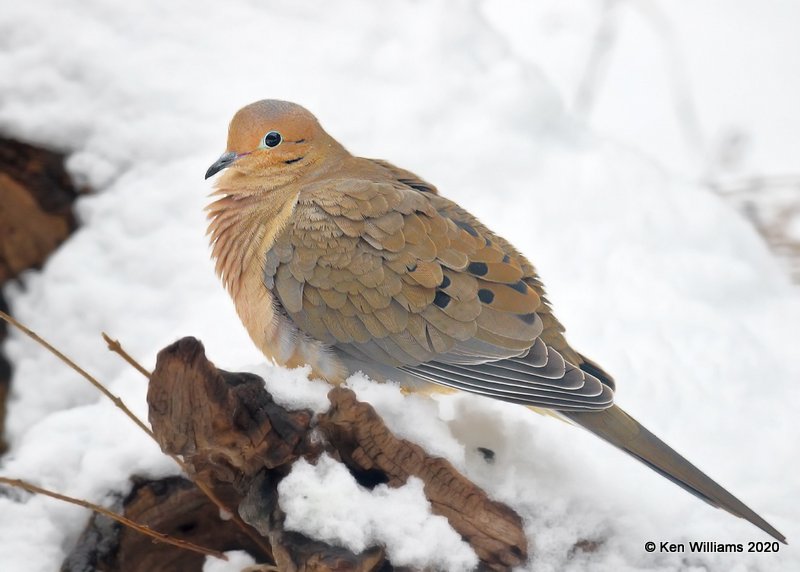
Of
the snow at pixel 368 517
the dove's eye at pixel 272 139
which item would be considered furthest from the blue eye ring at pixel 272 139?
the snow at pixel 368 517

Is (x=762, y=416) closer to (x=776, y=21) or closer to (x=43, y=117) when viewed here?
(x=43, y=117)

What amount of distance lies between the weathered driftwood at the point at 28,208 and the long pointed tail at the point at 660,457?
2296 millimetres

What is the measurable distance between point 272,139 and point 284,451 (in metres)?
1.19

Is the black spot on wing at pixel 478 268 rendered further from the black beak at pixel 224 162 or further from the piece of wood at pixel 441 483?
the black beak at pixel 224 162

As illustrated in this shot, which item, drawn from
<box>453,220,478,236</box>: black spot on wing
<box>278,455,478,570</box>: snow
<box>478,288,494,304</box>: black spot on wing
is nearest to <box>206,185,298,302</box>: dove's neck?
<box>453,220,478,236</box>: black spot on wing

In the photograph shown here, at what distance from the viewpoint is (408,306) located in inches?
103

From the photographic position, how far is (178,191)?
3811 mm

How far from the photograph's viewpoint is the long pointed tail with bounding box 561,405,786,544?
90.5 inches

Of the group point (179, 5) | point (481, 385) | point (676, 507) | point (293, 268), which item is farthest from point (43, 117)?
point (676, 507)

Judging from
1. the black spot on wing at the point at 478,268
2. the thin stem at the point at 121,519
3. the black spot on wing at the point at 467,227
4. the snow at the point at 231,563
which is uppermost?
the black spot on wing at the point at 467,227

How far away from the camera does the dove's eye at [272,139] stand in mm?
3023

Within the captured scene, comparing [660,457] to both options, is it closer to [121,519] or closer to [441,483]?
[441,483]

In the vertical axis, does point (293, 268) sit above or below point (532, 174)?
below

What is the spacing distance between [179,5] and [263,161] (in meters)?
1.70
